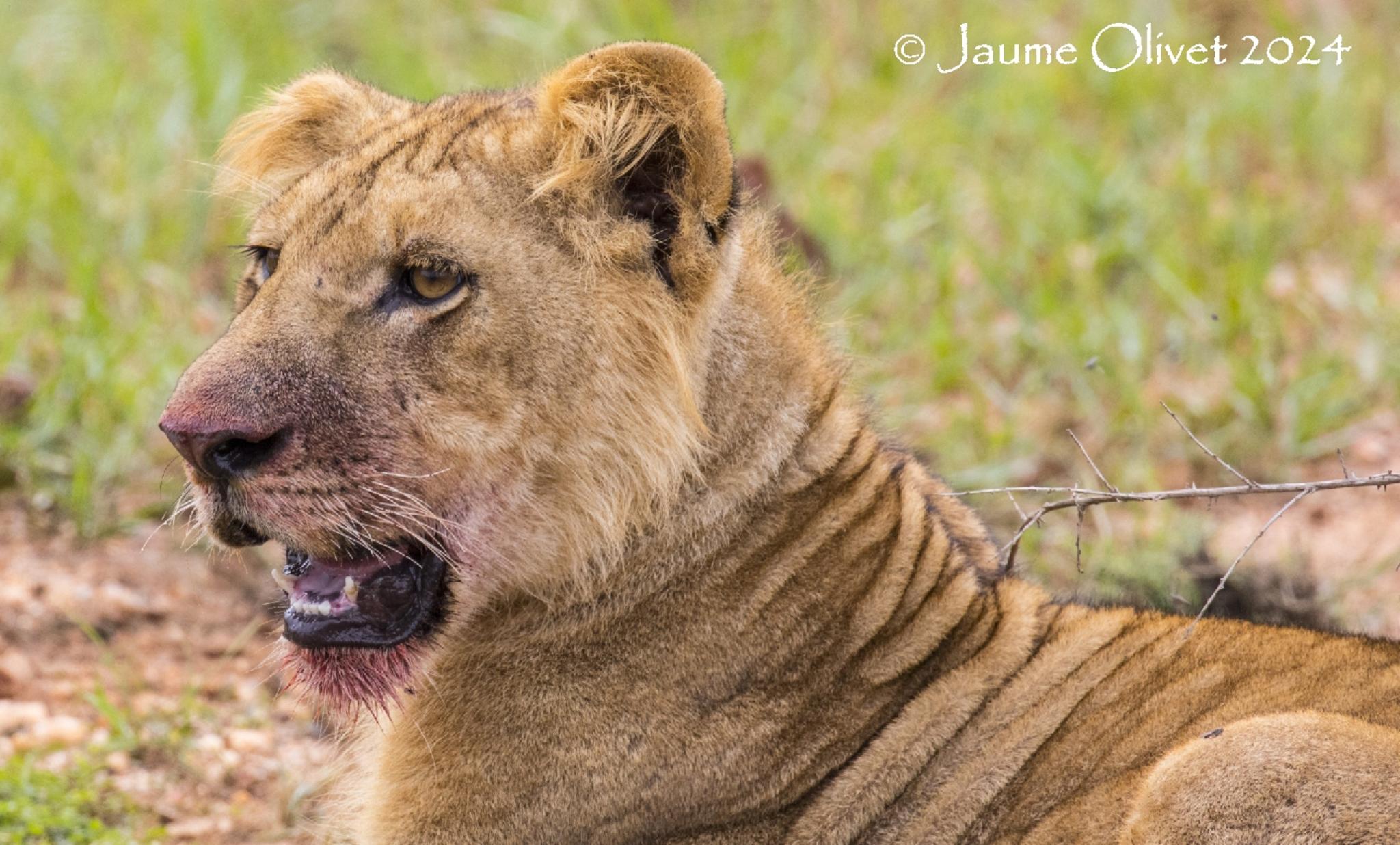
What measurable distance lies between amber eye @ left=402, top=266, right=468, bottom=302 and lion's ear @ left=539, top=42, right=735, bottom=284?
27cm

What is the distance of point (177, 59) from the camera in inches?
324

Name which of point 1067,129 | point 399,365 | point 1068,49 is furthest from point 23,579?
point 1068,49

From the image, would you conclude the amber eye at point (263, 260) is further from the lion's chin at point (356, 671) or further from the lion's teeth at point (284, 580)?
the lion's chin at point (356, 671)

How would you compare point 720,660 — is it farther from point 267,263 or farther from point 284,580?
point 267,263

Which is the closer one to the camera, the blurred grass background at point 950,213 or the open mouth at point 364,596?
the open mouth at point 364,596

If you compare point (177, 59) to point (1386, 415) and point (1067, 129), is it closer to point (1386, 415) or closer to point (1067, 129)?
point (1067, 129)

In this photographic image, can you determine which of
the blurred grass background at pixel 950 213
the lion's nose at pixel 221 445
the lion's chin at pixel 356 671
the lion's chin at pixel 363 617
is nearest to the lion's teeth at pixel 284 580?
the lion's chin at pixel 363 617

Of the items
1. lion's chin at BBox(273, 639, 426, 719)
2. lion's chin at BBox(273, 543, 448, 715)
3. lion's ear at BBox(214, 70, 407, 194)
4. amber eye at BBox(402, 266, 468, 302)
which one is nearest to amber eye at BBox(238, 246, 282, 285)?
lion's ear at BBox(214, 70, 407, 194)

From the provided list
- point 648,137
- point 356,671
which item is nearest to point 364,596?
point 356,671

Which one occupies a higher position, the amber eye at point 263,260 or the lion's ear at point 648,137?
the lion's ear at point 648,137

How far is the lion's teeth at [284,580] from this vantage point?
329cm

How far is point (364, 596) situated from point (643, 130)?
3.65ft

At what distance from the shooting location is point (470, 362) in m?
3.13

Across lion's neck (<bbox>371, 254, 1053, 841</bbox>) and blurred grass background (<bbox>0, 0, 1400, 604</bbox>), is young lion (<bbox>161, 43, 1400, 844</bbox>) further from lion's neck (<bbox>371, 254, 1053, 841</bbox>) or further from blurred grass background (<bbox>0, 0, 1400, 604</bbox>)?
blurred grass background (<bbox>0, 0, 1400, 604</bbox>)
